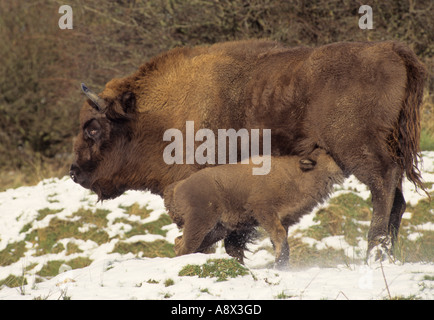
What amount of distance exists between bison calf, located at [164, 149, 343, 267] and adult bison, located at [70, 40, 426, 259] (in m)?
0.28

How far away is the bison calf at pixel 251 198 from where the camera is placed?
18.0 ft

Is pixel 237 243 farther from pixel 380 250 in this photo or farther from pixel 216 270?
pixel 216 270

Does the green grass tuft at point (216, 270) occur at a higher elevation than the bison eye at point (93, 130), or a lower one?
lower

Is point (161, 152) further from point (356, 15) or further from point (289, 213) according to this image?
point (356, 15)

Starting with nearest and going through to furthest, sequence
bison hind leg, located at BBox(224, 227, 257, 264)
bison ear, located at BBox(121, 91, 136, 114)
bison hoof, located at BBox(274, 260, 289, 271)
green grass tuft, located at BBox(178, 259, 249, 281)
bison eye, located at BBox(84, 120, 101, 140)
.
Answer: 1. green grass tuft, located at BBox(178, 259, 249, 281)
2. bison hoof, located at BBox(274, 260, 289, 271)
3. bison hind leg, located at BBox(224, 227, 257, 264)
4. bison ear, located at BBox(121, 91, 136, 114)
5. bison eye, located at BBox(84, 120, 101, 140)

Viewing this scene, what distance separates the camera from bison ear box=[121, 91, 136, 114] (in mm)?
6598

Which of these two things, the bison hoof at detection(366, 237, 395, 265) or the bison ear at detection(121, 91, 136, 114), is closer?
the bison hoof at detection(366, 237, 395, 265)

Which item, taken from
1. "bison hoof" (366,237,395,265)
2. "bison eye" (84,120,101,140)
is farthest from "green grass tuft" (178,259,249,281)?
"bison eye" (84,120,101,140)

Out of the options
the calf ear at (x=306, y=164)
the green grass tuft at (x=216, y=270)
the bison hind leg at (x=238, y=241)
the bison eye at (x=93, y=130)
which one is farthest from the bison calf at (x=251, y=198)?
the bison eye at (x=93, y=130)

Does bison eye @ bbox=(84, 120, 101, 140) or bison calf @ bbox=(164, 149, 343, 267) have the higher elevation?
bison eye @ bbox=(84, 120, 101, 140)

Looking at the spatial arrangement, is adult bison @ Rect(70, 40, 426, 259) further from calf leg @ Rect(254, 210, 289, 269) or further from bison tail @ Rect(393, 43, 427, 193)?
calf leg @ Rect(254, 210, 289, 269)

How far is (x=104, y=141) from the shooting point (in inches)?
265

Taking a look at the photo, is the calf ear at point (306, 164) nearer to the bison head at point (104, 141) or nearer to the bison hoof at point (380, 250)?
the bison hoof at point (380, 250)

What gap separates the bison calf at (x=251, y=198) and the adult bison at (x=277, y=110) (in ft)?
0.93
